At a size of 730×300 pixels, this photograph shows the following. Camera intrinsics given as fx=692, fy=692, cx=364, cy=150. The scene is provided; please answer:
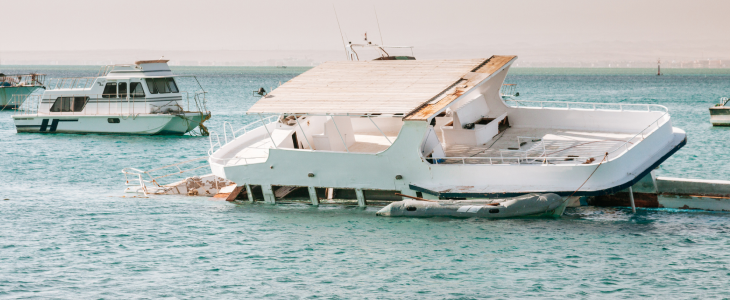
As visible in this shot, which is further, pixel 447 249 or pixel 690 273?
pixel 447 249

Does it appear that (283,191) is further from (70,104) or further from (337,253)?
(70,104)

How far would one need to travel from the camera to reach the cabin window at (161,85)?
4431 centimetres

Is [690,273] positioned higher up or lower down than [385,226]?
lower down

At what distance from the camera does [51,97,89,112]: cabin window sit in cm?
4594

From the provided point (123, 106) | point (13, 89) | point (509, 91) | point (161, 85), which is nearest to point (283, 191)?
point (161, 85)

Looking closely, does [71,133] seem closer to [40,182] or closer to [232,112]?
[40,182]

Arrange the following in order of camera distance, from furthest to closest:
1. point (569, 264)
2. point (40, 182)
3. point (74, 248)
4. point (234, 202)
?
point (40, 182), point (234, 202), point (74, 248), point (569, 264)

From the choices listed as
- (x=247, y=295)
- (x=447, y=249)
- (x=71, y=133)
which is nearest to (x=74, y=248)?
(x=247, y=295)

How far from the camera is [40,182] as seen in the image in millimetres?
30359

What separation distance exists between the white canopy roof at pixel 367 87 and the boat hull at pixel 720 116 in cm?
3599

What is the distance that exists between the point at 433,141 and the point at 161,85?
28684mm

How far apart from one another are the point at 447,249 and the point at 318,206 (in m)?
6.14

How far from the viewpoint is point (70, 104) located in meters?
46.4

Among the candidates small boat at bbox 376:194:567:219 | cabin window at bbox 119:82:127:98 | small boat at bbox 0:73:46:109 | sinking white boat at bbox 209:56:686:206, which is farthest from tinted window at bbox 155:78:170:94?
small boat at bbox 0:73:46:109
